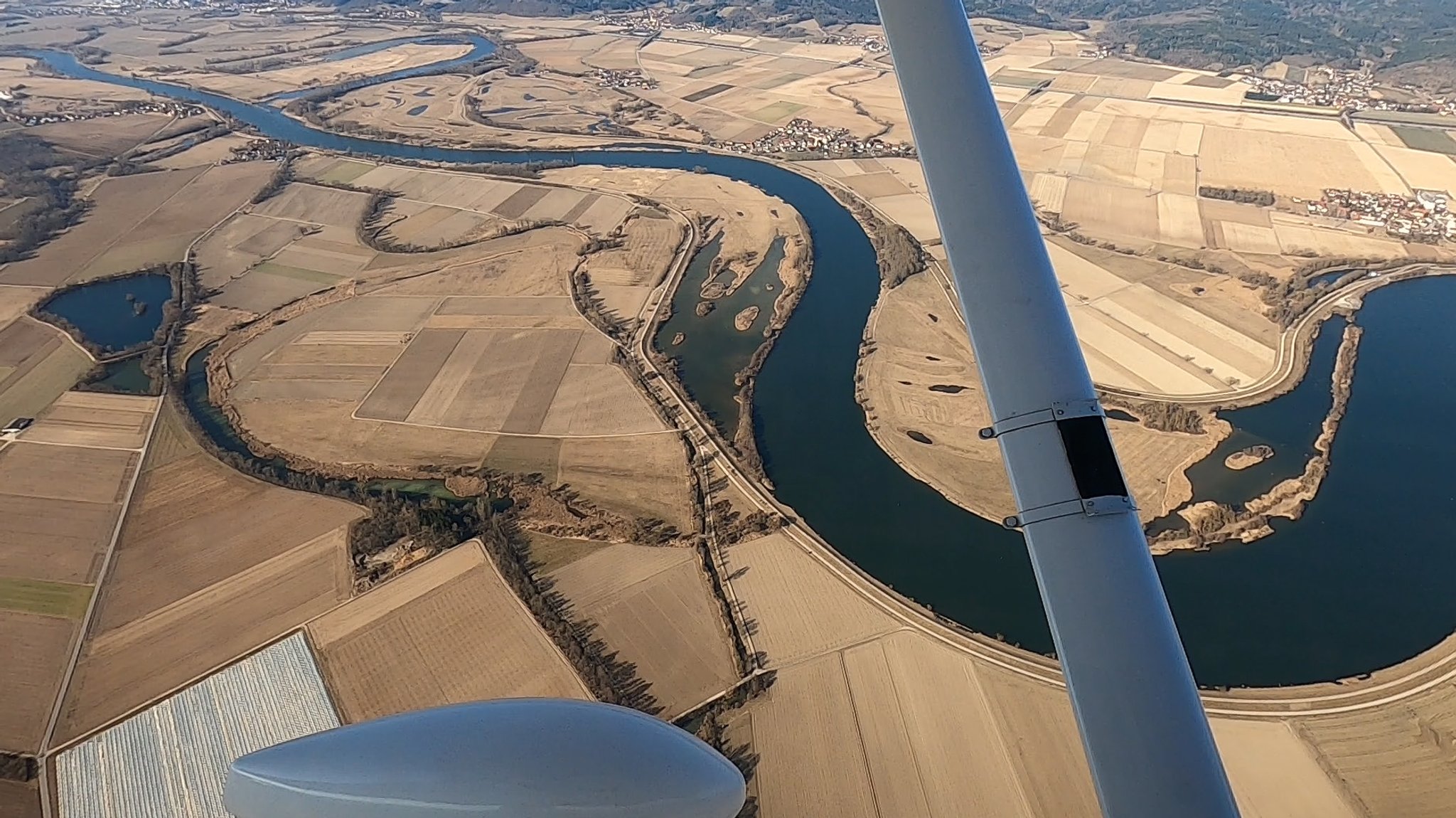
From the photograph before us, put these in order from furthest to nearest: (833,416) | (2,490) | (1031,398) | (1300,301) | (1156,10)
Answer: (1156,10) < (1300,301) < (833,416) < (2,490) < (1031,398)

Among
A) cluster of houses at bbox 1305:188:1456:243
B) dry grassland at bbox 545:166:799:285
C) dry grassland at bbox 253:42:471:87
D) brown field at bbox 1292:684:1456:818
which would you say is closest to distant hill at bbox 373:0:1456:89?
dry grassland at bbox 253:42:471:87

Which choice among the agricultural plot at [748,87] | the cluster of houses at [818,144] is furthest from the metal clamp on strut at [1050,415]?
the agricultural plot at [748,87]

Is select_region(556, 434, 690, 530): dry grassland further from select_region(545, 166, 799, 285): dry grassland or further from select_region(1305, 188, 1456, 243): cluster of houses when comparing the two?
select_region(1305, 188, 1456, 243): cluster of houses

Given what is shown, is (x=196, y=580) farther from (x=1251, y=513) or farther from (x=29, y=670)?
(x=1251, y=513)

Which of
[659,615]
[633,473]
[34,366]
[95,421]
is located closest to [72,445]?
[95,421]

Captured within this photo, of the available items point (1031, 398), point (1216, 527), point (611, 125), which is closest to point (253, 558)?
point (1031, 398)

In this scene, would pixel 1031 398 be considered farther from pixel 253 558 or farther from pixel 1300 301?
pixel 1300 301
